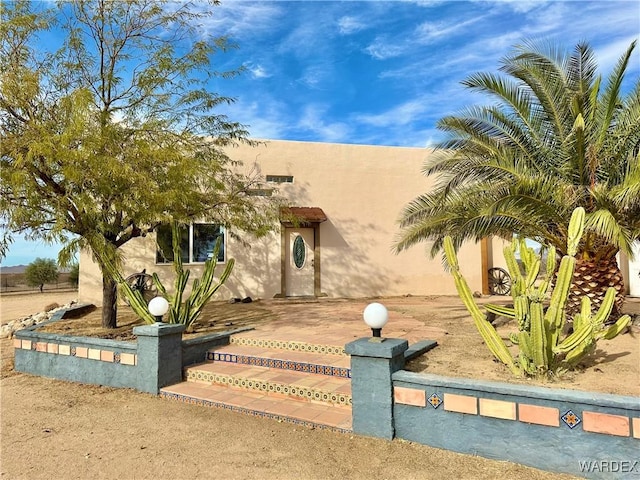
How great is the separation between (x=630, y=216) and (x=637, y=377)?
3344 millimetres

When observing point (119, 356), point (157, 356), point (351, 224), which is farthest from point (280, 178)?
point (157, 356)

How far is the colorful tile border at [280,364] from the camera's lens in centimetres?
503

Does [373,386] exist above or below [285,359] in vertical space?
above

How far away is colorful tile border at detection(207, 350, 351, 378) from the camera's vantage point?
16.5 ft

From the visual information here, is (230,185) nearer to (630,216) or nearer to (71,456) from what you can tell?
(71,456)

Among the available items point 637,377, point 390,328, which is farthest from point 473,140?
point 637,377

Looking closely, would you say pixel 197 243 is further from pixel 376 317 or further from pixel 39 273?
pixel 39 273

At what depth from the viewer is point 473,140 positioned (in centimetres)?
765

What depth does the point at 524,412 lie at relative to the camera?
3.19 metres

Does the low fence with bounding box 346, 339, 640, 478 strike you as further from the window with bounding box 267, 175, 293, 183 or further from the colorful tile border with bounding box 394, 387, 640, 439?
the window with bounding box 267, 175, 293, 183

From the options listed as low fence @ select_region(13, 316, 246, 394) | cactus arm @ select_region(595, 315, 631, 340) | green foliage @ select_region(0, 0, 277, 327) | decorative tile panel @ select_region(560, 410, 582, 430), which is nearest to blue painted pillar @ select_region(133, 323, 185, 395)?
low fence @ select_region(13, 316, 246, 394)

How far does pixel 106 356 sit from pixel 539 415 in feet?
17.6

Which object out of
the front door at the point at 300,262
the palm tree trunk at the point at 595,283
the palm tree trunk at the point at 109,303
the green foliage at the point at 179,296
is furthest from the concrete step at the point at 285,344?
the front door at the point at 300,262

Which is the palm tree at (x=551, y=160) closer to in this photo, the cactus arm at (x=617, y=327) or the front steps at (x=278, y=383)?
the cactus arm at (x=617, y=327)
